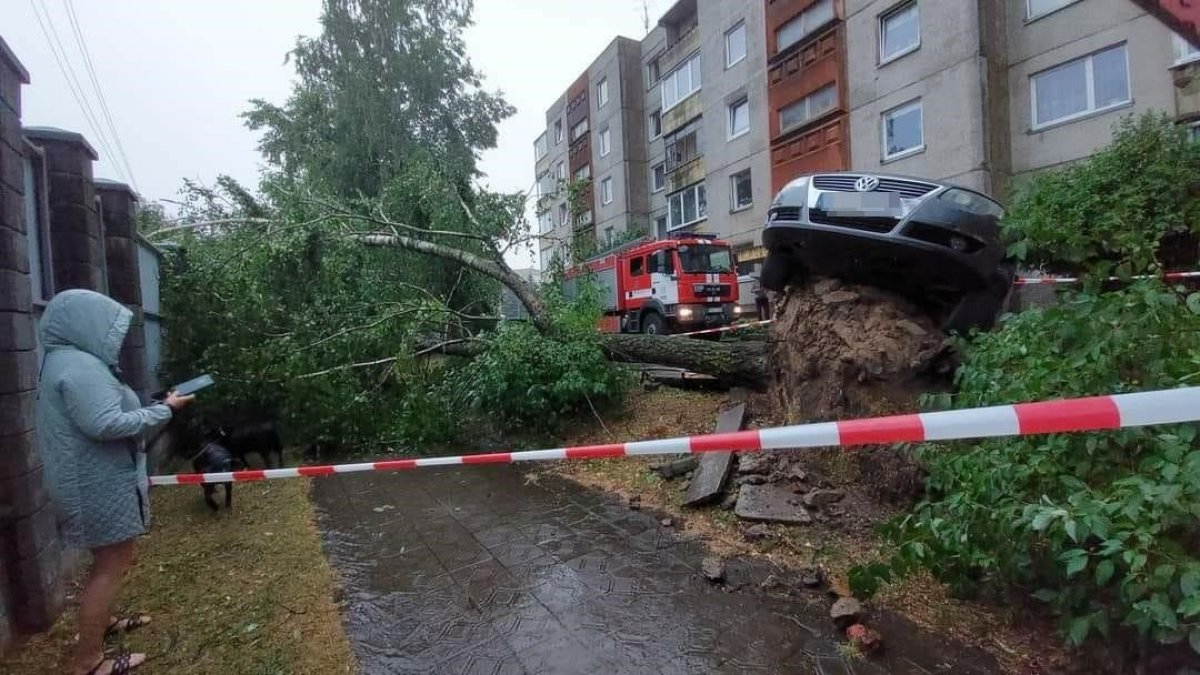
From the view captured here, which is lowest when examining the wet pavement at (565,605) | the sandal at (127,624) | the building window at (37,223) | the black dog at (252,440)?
the wet pavement at (565,605)

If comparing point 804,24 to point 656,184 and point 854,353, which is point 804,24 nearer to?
point 656,184

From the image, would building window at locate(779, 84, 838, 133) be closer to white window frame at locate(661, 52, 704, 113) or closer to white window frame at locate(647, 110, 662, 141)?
white window frame at locate(661, 52, 704, 113)

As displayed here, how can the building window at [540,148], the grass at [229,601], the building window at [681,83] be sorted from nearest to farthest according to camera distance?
1. the grass at [229,601]
2. the building window at [681,83]
3. the building window at [540,148]

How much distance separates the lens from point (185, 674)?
2424 mm

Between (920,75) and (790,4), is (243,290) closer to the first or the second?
(920,75)

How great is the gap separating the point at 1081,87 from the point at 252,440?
15244mm

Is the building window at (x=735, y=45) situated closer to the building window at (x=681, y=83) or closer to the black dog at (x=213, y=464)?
the building window at (x=681, y=83)

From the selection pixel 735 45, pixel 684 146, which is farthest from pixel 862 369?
pixel 684 146

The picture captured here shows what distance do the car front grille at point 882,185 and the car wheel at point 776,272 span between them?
686 mm

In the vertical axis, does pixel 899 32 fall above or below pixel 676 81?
below

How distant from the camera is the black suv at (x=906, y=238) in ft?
12.9

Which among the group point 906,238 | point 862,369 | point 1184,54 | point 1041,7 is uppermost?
point 1041,7

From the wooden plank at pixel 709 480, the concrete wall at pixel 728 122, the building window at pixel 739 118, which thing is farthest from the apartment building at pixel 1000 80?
the wooden plank at pixel 709 480

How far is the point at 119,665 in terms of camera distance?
241 cm
